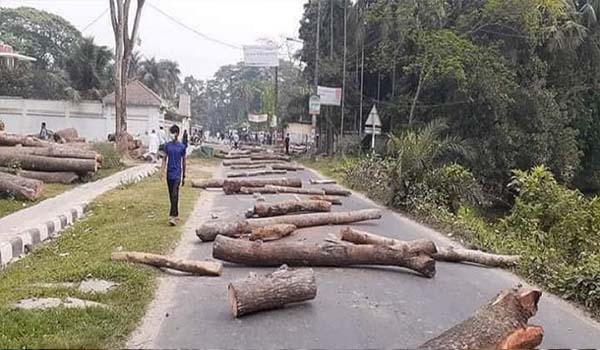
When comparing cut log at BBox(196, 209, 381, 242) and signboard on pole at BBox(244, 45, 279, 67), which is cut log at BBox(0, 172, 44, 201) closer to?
cut log at BBox(196, 209, 381, 242)

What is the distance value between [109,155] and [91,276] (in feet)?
60.9

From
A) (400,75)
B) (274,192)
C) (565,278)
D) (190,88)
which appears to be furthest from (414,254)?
(190,88)

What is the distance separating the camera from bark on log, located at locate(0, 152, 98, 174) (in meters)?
18.4

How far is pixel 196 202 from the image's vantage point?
1625 cm

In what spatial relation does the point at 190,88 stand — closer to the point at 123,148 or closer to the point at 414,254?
the point at 123,148

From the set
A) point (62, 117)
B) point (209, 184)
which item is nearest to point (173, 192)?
point (209, 184)

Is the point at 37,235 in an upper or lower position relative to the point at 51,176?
lower

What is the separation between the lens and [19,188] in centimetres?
1528

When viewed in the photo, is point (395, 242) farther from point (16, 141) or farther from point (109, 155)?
point (109, 155)

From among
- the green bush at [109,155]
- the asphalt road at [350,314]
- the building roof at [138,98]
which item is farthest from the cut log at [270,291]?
the building roof at [138,98]

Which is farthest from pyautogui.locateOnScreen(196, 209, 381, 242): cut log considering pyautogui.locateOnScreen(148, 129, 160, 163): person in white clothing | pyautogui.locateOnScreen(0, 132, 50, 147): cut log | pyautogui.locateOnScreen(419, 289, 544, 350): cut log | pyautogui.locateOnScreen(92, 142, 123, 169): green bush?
pyautogui.locateOnScreen(148, 129, 160, 163): person in white clothing

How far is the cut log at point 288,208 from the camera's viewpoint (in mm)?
13078

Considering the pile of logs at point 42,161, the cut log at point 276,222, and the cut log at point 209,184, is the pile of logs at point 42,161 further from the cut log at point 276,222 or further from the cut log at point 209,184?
the cut log at point 276,222

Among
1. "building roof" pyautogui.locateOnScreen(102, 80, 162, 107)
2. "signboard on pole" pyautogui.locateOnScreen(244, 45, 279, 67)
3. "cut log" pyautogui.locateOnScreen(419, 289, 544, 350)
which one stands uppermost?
"signboard on pole" pyautogui.locateOnScreen(244, 45, 279, 67)
